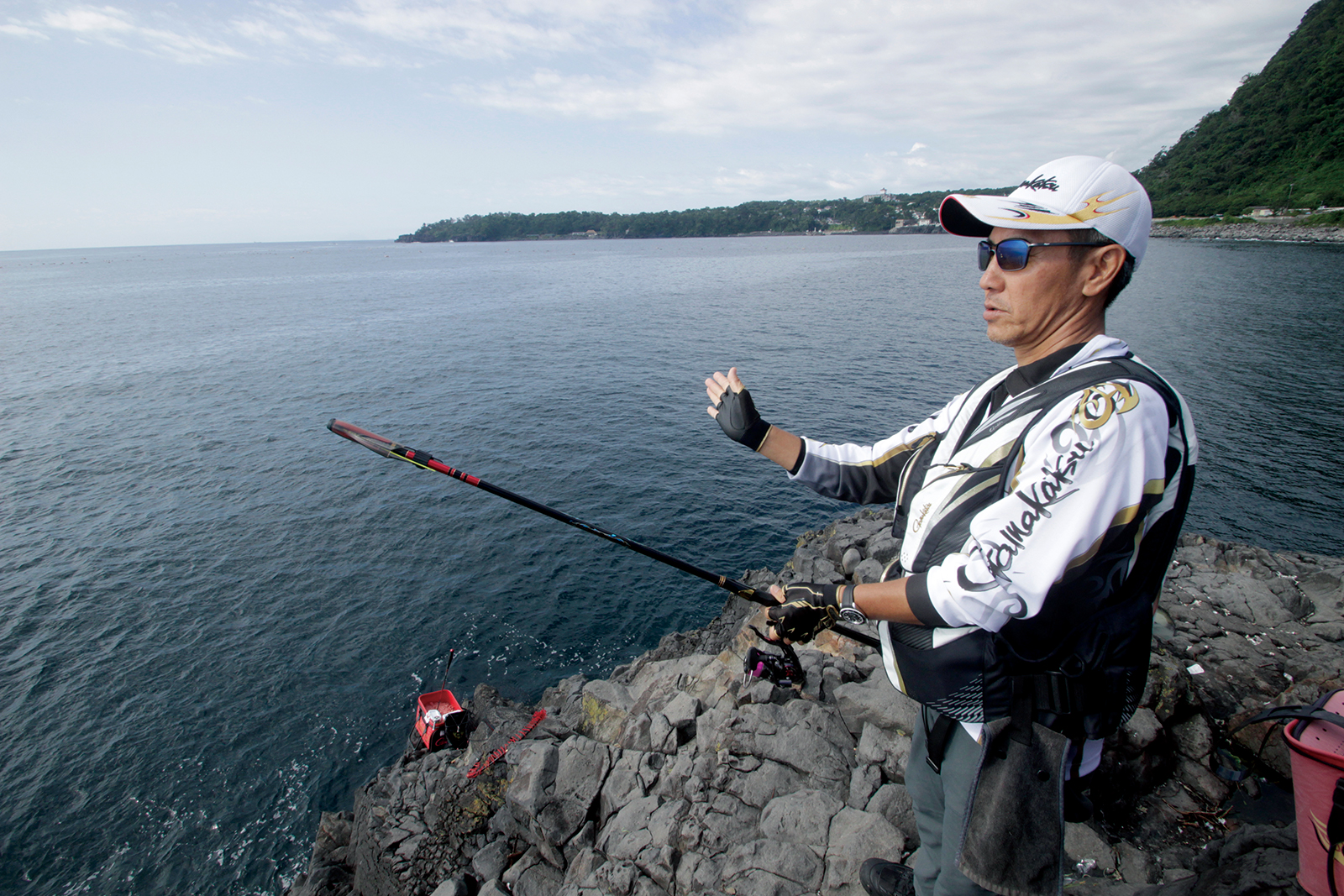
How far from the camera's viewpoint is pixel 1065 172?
2.61 metres

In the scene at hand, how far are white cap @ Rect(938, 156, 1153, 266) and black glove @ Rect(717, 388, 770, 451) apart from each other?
1.51 m

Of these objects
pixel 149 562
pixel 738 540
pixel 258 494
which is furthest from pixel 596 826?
pixel 258 494

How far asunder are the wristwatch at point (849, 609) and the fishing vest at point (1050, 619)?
21 centimetres

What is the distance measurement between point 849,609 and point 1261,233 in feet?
487

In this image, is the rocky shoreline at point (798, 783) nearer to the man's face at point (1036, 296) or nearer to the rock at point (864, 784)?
the rock at point (864, 784)

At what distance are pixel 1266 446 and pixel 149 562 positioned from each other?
44981 mm

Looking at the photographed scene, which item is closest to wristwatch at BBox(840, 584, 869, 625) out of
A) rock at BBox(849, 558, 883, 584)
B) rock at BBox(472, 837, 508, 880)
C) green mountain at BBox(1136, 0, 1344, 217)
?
rock at BBox(472, 837, 508, 880)

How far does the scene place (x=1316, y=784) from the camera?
2609 millimetres

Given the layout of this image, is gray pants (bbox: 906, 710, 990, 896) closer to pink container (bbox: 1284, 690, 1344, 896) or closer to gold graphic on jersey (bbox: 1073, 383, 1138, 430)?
pink container (bbox: 1284, 690, 1344, 896)

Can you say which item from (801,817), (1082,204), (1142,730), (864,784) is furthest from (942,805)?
(1142,730)

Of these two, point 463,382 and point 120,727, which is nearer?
point 120,727

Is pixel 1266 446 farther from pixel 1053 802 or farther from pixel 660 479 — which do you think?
pixel 1053 802

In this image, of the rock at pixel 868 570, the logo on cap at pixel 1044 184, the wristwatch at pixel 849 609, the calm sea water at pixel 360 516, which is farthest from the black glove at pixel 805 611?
the calm sea water at pixel 360 516

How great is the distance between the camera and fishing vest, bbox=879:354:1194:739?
228 centimetres
